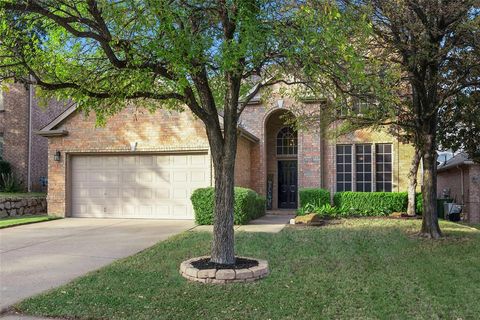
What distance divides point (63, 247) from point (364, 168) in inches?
510

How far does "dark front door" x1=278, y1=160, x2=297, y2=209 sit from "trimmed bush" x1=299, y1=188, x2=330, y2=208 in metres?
2.83

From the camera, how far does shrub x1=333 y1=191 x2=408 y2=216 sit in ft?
58.2

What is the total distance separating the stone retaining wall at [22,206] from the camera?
54.8 feet

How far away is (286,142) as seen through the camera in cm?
2089

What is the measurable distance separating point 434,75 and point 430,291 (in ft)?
21.5

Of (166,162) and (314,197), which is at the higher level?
(166,162)

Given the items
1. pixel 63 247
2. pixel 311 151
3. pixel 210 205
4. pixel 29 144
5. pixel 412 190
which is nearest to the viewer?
pixel 63 247

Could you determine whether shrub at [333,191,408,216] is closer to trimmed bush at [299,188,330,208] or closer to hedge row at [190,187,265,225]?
trimmed bush at [299,188,330,208]

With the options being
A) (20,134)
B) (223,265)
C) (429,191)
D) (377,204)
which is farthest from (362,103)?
(20,134)

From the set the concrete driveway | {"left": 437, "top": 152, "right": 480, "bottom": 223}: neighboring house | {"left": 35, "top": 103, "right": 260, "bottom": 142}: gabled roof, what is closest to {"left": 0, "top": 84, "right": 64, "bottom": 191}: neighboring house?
{"left": 35, "top": 103, "right": 260, "bottom": 142}: gabled roof

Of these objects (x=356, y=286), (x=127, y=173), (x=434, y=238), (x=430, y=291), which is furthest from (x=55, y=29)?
(x=434, y=238)

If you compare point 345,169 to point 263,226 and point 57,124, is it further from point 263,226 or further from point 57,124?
point 57,124

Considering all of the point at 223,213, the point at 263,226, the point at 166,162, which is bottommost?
the point at 263,226

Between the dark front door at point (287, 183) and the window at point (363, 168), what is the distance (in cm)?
278
